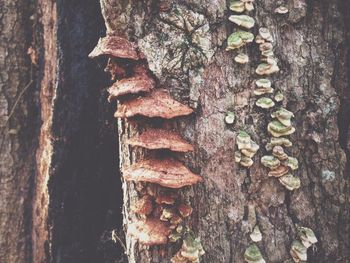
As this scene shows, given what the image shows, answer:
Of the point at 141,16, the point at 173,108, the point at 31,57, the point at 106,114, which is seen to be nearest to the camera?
the point at 173,108

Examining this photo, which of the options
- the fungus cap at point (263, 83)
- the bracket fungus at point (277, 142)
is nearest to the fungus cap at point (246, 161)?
the bracket fungus at point (277, 142)

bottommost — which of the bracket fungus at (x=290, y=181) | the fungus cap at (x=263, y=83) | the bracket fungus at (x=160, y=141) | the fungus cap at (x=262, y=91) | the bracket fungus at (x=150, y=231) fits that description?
the bracket fungus at (x=150, y=231)

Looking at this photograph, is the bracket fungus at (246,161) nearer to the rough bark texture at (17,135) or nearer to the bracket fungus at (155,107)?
the bracket fungus at (155,107)

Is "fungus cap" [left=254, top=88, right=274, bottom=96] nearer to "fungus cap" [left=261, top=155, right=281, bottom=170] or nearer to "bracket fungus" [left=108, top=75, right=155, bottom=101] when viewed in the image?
"fungus cap" [left=261, top=155, right=281, bottom=170]

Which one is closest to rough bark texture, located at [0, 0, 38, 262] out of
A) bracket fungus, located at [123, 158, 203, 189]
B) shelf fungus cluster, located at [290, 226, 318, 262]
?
bracket fungus, located at [123, 158, 203, 189]

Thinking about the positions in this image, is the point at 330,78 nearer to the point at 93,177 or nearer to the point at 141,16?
the point at 141,16

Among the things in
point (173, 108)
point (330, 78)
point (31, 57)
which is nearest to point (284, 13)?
point (330, 78)

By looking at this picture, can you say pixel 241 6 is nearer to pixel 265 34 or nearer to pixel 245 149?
pixel 265 34
